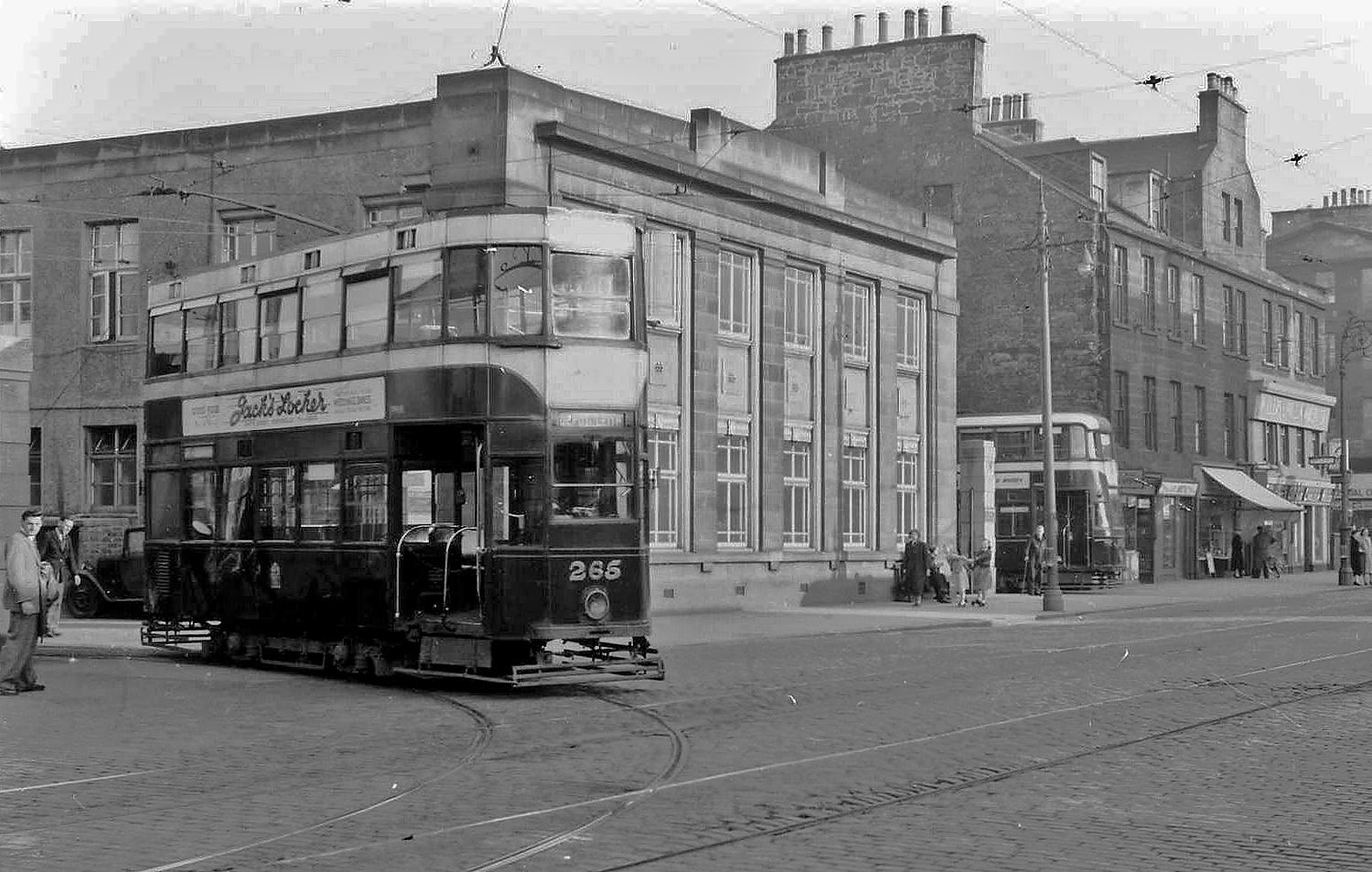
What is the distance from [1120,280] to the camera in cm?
5491

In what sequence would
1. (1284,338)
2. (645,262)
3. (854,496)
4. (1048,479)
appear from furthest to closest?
(1284,338) < (854,496) < (1048,479) < (645,262)

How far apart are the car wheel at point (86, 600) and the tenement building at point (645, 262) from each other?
22.9 inches

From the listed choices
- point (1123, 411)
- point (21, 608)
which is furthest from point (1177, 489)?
point (21, 608)

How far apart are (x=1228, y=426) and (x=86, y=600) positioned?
43.8m

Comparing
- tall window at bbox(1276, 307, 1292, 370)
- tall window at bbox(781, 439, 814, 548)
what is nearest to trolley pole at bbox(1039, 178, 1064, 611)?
tall window at bbox(781, 439, 814, 548)

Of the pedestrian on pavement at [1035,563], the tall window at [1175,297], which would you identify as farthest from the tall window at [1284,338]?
the pedestrian on pavement at [1035,563]

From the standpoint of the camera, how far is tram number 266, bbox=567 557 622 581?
1775cm

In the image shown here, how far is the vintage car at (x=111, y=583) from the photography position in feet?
103

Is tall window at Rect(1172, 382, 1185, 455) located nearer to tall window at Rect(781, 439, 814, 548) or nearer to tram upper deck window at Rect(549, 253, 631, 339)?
tall window at Rect(781, 439, 814, 548)

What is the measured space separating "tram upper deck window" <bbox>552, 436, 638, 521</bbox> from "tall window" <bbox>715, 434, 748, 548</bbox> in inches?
653

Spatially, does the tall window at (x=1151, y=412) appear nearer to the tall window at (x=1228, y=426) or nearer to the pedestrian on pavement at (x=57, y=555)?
the tall window at (x=1228, y=426)

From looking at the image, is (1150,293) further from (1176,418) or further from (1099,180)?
(1176,418)

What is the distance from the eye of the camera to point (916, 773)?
12.1 m

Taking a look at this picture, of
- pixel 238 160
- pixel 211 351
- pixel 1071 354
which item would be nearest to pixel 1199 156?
pixel 1071 354
